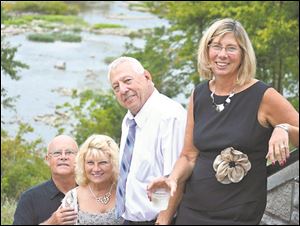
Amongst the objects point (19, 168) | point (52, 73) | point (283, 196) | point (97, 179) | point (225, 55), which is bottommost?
point (19, 168)

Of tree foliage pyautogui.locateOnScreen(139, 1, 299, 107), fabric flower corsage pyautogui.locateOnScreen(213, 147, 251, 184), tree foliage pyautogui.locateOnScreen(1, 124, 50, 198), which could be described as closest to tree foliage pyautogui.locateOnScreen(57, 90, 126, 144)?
tree foliage pyautogui.locateOnScreen(1, 124, 50, 198)

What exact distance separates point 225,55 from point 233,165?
471 millimetres

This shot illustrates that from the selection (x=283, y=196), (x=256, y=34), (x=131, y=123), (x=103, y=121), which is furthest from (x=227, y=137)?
(x=103, y=121)

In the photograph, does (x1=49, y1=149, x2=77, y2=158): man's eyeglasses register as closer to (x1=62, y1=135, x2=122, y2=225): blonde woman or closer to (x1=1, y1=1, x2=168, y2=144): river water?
(x1=62, y1=135, x2=122, y2=225): blonde woman

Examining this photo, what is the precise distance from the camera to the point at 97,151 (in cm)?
292

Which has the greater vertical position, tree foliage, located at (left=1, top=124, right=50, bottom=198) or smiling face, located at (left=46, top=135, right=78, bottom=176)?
smiling face, located at (left=46, top=135, right=78, bottom=176)

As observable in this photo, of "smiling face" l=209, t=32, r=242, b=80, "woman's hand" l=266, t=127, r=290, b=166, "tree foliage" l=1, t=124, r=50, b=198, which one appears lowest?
"tree foliage" l=1, t=124, r=50, b=198

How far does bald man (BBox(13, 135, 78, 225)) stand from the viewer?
3.10 metres

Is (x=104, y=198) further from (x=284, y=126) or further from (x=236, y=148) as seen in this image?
(x=284, y=126)

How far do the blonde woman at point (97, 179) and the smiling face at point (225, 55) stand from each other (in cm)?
64

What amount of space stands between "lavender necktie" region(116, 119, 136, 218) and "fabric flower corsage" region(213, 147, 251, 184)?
0.50 meters

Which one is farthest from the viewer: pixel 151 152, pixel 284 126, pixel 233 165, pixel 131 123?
pixel 131 123

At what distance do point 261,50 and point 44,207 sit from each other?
1027 cm

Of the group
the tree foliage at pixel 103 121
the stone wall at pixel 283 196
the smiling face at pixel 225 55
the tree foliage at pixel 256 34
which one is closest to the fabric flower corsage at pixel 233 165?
the smiling face at pixel 225 55
